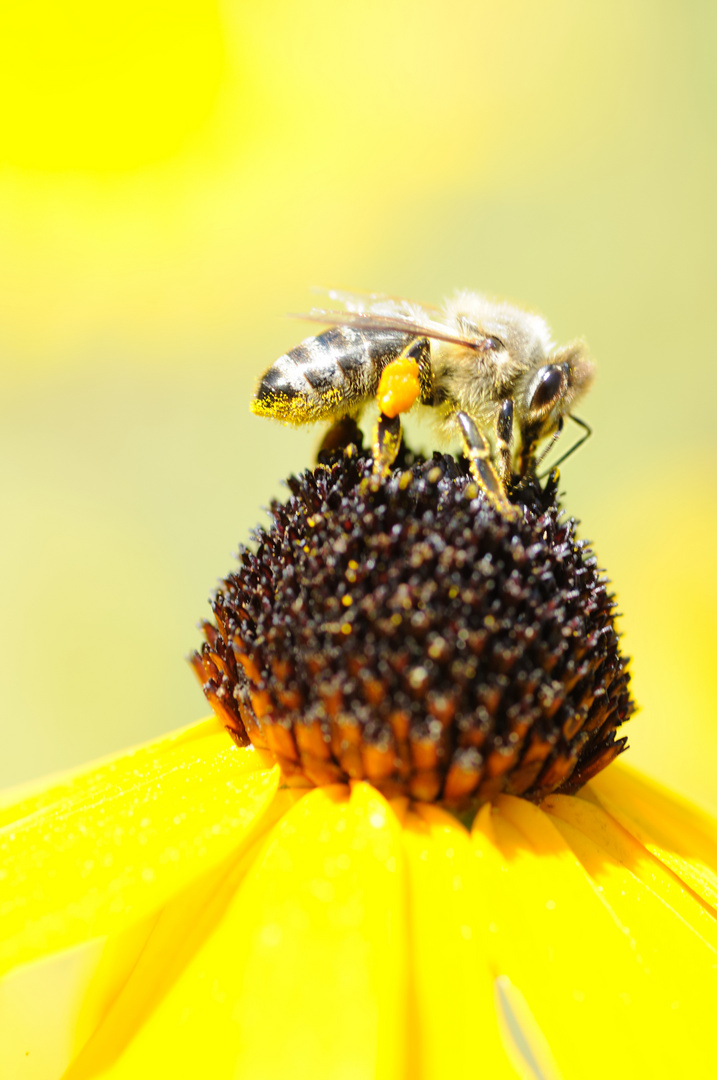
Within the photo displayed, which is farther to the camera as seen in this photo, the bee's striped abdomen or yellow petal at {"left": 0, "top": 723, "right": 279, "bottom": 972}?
the bee's striped abdomen

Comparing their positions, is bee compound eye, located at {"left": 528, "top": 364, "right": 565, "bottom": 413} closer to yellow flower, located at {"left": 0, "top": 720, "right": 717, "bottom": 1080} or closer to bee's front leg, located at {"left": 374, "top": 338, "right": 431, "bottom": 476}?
bee's front leg, located at {"left": 374, "top": 338, "right": 431, "bottom": 476}

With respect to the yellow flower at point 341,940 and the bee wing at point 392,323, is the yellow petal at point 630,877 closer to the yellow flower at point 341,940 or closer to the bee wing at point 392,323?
the yellow flower at point 341,940

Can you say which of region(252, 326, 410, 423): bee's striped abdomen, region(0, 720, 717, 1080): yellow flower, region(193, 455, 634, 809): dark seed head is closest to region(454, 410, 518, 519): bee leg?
region(193, 455, 634, 809): dark seed head

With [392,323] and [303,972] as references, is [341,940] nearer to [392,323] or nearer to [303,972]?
[303,972]

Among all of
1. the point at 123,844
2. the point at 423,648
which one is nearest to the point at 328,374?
the point at 423,648

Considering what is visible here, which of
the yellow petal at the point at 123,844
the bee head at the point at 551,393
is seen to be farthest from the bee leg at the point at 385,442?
the yellow petal at the point at 123,844
